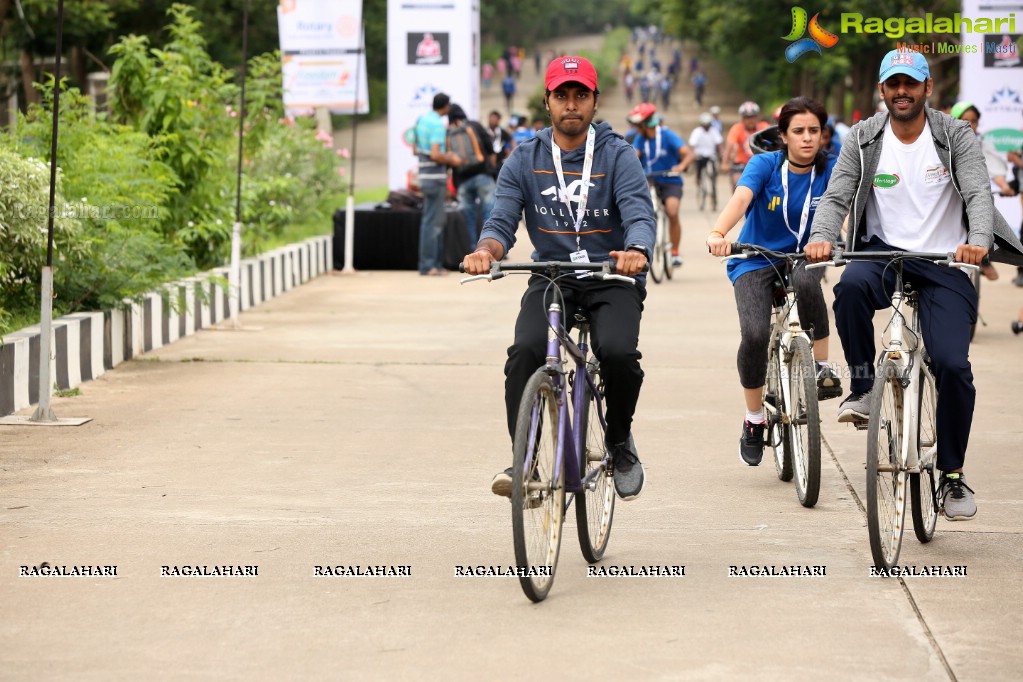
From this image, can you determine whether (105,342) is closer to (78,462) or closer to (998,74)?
(78,462)

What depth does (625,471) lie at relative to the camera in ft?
19.5

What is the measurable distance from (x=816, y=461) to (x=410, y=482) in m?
1.77

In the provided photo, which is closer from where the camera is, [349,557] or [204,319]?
[349,557]

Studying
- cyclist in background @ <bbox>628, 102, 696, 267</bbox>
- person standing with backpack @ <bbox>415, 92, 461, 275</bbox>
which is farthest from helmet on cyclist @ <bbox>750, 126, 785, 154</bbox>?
person standing with backpack @ <bbox>415, 92, 461, 275</bbox>

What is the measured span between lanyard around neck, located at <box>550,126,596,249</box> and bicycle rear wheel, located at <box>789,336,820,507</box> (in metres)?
1.32

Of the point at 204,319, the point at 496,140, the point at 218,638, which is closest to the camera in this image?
the point at 218,638

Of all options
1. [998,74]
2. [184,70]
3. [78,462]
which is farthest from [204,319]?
[998,74]

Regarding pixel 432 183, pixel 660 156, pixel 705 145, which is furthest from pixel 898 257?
pixel 705 145

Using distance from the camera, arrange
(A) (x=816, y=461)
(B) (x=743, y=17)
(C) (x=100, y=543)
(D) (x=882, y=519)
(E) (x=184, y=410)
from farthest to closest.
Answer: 1. (B) (x=743, y=17)
2. (E) (x=184, y=410)
3. (A) (x=816, y=461)
4. (C) (x=100, y=543)
5. (D) (x=882, y=519)

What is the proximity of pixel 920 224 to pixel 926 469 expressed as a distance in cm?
89

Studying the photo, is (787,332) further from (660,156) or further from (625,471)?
(660,156)

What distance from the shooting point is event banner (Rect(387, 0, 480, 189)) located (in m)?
22.7

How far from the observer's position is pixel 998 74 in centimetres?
2083

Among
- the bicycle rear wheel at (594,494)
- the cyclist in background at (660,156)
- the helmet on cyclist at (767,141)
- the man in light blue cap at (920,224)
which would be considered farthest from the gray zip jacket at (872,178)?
the cyclist in background at (660,156)
